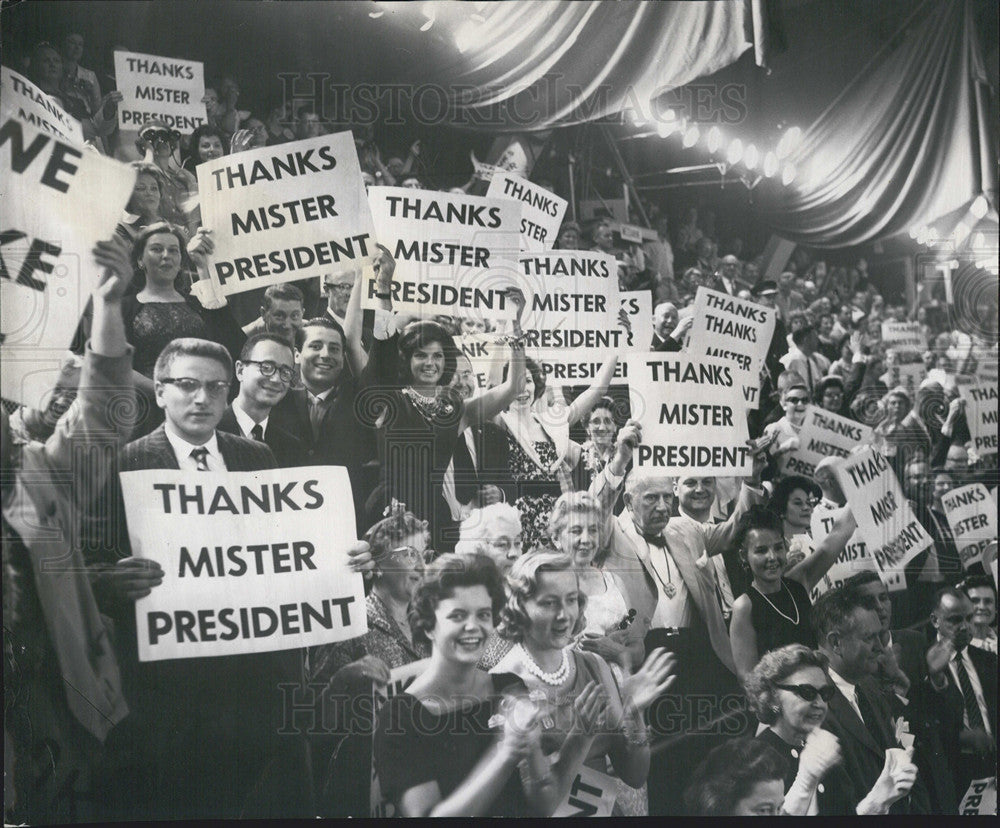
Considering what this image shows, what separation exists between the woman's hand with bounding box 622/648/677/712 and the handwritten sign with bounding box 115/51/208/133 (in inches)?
101

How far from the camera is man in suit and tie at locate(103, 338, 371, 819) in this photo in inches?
160

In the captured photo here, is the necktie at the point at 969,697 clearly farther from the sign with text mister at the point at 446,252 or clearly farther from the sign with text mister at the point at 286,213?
the sign with text mister at the point at 286,213

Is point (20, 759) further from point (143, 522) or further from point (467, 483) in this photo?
point (467, 483)

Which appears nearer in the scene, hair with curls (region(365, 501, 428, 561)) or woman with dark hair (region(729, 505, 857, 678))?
hair with curls (region(365, 501, 428, 561))

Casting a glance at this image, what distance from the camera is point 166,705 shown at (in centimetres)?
408

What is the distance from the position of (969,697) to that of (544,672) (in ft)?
5.48

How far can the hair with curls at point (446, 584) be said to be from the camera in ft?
13.5

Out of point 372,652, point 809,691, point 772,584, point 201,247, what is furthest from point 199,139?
point 809,691

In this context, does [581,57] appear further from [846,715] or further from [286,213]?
[846,715]

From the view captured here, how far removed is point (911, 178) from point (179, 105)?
9.11 feet

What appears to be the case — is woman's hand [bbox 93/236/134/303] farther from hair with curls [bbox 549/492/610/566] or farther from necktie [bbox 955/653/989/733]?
necktie [bbox 955/653/989/733]

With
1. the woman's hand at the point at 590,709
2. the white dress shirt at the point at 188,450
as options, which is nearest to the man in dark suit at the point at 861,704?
the woman's hand at the point at 590,709

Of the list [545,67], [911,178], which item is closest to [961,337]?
[911,178]

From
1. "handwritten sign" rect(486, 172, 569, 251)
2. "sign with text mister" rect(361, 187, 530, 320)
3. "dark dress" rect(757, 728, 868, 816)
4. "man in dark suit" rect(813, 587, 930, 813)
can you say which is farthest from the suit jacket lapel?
"handwritten sign" rect(486, 172, 569, 251)
